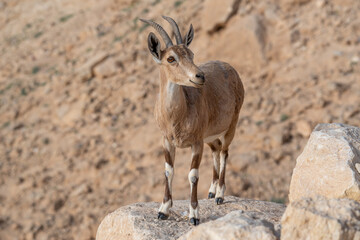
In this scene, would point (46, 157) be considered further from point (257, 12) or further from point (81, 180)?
point (257, 12)

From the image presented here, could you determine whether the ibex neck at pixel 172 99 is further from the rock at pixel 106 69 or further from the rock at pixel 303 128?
the rock at pixel 106 69

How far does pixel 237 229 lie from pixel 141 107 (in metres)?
13.5

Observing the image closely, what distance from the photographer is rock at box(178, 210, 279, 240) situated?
14.4ft

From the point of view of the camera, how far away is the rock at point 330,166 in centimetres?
547

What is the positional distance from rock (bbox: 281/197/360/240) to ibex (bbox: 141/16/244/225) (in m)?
2.38

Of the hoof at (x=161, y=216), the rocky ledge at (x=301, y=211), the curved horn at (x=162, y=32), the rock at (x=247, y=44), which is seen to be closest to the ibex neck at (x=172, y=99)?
the curved horn at (x=162, y=32)

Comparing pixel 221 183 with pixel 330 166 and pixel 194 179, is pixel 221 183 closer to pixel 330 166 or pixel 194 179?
pixel 194 179

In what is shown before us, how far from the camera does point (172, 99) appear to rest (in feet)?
21.4

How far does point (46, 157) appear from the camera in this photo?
17062 mm

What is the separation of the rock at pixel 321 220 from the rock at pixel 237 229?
0.21 m

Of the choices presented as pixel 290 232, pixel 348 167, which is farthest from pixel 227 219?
pixel 348 167

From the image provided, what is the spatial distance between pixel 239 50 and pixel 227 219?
13.4 m

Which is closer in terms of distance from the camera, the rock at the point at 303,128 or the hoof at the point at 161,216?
the hoof at the point at 161,216

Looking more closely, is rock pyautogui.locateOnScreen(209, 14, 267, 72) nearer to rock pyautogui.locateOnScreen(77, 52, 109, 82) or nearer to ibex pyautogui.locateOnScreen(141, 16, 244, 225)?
rock pyautogui.locateOnScreen(77, 52, 109, 82)
